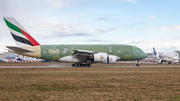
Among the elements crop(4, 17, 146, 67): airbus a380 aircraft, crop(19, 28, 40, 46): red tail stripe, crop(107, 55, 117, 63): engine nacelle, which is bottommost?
crop(107, 55, 117, 63): engine nacelle

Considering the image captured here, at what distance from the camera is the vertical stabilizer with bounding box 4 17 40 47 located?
1334 inches

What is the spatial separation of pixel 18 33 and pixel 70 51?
9.91 meters

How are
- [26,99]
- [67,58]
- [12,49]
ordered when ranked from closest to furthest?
[26,99], [12,49], [67,58]

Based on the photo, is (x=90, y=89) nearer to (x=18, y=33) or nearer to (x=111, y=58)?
(x=111, y=58)

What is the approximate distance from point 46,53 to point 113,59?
41.1 ft

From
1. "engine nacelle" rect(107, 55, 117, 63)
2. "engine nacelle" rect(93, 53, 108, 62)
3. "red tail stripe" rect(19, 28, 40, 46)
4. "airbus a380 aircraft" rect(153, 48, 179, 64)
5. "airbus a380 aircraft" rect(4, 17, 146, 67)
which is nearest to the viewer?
"engine nacelle" rect(93, 53, 108, 62)

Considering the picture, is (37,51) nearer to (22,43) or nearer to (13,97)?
(22,43)

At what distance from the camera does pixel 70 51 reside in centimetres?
3541

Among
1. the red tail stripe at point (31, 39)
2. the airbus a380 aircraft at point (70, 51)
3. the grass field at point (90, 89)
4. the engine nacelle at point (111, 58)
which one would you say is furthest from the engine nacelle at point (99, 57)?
the grass field at point (90, 89)

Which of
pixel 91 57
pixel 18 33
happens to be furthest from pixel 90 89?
pixel 18 33

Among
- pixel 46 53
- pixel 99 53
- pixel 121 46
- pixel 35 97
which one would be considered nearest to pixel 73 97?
pixel 35 97

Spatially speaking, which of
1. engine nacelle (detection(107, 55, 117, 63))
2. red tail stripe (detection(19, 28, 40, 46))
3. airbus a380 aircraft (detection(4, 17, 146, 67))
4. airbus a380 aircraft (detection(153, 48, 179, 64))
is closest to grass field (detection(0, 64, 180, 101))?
airbus a380 aircraft (detection(4, 17, 146, 67))

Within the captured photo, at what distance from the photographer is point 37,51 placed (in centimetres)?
3500

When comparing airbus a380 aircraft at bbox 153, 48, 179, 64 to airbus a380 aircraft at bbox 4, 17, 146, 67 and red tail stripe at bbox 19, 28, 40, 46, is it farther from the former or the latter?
red tail stripe at bbox 19, 28, 40, 46
